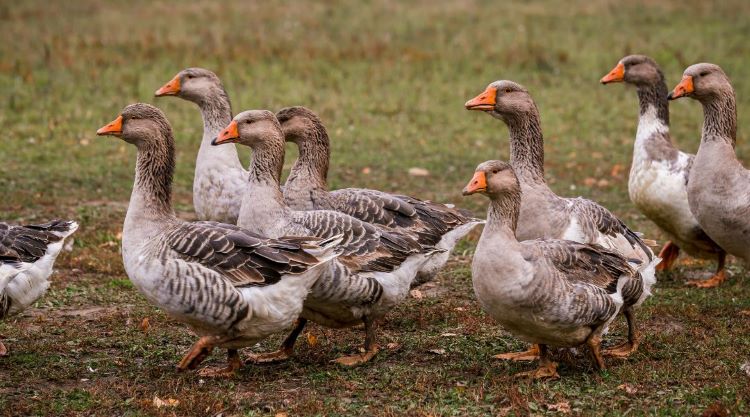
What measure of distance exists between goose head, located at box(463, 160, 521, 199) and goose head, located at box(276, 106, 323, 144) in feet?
7.41

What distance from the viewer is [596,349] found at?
6871 millimetres

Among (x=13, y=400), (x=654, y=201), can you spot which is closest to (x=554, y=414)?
(x=13, y=400)

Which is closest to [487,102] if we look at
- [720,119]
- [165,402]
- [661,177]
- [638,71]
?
[720,119]

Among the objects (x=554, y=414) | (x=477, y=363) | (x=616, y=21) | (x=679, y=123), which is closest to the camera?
(x=554, y=414)

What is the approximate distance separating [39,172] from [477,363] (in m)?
7.99

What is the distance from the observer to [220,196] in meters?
9.02

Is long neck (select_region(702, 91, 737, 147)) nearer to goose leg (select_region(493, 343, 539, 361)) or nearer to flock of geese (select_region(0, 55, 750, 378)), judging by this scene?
flock of geese (select_region(0, 55, 750, 378))

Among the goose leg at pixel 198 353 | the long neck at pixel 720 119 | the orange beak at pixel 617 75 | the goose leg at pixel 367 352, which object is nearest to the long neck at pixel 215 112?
the goose leg at pixel 367 352

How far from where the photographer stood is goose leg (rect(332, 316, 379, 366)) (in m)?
7.18

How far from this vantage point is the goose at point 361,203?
8188 millimetres

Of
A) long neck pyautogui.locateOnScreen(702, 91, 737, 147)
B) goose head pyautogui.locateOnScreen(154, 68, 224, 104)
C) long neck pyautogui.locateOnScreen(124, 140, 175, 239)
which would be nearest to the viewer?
long neck pyautogui.locateOnScreen(124, 140, 175, 239)

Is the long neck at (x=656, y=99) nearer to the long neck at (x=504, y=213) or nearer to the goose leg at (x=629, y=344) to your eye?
the goose leg at (x=629, y=344)

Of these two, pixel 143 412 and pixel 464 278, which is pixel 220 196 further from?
pixel 143 412

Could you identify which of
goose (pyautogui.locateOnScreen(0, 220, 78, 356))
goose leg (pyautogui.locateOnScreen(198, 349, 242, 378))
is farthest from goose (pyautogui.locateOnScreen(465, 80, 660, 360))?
goose (pyautogui.locateOnScreen(0, 220, 78, 356))
